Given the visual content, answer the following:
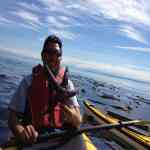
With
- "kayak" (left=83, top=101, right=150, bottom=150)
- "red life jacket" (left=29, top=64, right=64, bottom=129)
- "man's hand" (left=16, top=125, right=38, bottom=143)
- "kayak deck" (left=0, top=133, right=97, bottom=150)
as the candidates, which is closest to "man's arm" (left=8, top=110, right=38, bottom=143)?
"man's hand" (left=16, top=125, right=38, bottom=143)

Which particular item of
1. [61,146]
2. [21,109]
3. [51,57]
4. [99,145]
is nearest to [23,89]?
[21,109]

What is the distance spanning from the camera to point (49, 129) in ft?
19.3

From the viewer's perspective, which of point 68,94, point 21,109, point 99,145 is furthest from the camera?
point 99,145

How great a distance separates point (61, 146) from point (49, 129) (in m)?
0.43

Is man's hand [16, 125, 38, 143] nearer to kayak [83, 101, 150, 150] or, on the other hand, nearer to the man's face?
the man's face

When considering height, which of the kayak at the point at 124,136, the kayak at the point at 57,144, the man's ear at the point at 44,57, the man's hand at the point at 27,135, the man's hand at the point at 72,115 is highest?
the man's ear at the point at 44,57

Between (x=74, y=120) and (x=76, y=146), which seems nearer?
(x=74, y=120)

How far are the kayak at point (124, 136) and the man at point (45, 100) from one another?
915cm

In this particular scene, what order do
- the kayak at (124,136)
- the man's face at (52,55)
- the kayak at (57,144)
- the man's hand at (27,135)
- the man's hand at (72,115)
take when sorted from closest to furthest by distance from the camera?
the man's hand at (27,135)
the man's hand at (72,115)
the man's face at (52,55)
the kayak at (57,144)
the kayak at (124,136)

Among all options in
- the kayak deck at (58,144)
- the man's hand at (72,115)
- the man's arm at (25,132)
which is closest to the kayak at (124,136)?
the kayak deck at (58,144)

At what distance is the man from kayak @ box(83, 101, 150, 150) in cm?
915

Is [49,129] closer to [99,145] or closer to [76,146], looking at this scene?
[76,146]

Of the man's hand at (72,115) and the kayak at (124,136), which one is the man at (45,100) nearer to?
the man's hand at (72,115)

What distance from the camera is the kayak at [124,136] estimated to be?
14.5 metres
